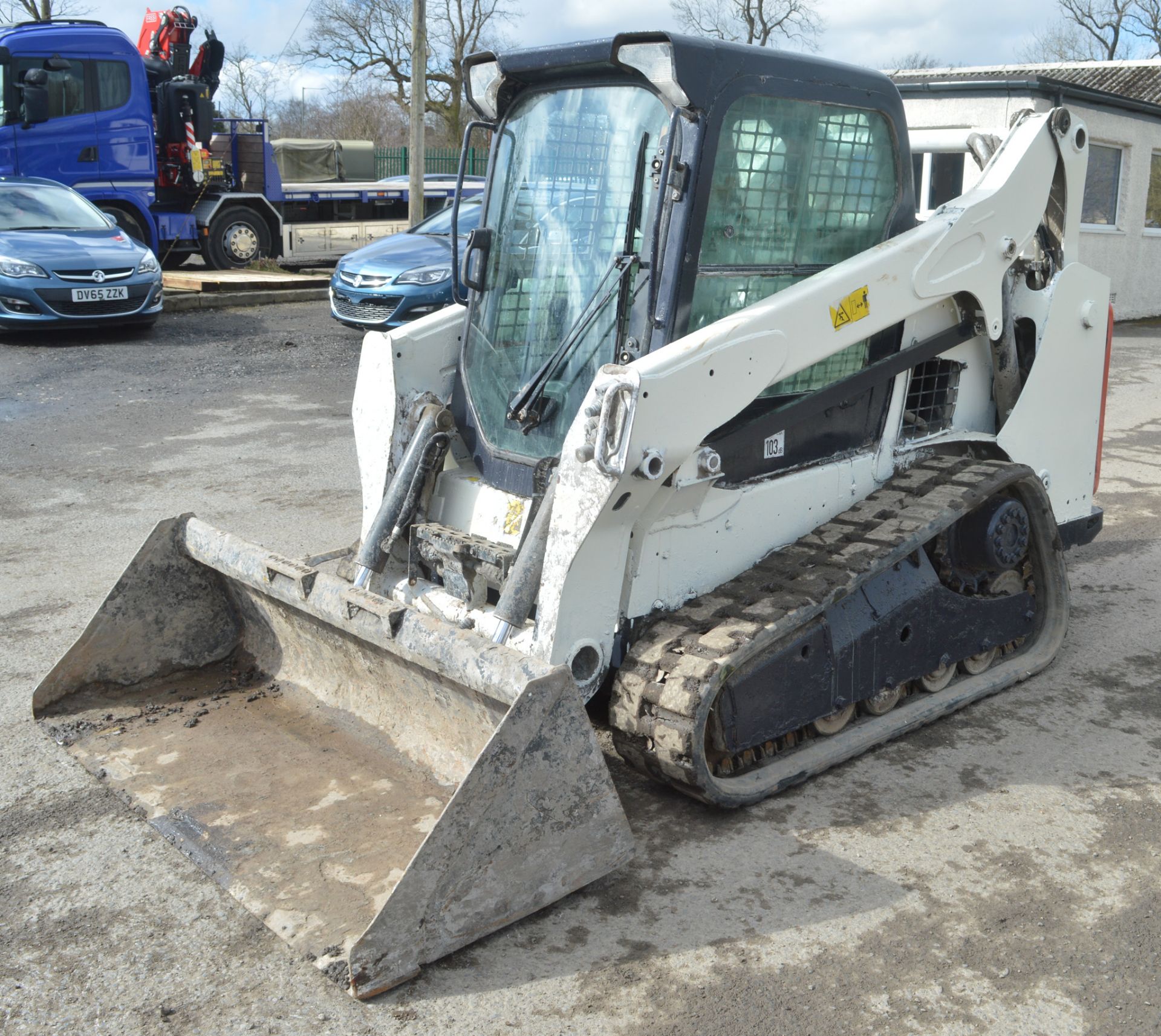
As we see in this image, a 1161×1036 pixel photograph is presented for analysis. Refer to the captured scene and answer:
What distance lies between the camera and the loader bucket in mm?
3195

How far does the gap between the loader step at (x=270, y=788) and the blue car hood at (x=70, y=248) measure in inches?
375

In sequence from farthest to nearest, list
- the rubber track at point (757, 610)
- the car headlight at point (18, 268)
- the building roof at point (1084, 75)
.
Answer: the building roof at point (1084, 75)
the car headlight at point (18, 268)
the rubber track at point (757, 610)

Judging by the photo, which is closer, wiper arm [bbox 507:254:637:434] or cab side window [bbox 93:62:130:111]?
wiper arm [bbox 507:254:637:434]

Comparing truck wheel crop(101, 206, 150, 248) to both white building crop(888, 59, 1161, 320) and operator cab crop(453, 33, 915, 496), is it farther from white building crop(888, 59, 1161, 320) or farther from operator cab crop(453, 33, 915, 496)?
operator cab crop(453, 33, 915, 496)

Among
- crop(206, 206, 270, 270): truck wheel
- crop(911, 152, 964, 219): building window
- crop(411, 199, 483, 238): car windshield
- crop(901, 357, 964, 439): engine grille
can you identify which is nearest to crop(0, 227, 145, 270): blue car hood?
crop(411, 199, 483, 238): car windshield

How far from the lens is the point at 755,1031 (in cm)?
296

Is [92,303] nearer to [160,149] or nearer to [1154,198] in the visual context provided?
[160,149]

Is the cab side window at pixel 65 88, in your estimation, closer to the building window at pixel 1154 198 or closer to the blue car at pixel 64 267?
the blue car at pixel 64 267

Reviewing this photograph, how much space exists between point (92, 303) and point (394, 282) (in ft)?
10.2

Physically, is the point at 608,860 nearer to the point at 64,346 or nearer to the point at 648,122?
the point at 648,122

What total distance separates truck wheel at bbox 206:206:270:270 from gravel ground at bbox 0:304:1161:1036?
13696 mm

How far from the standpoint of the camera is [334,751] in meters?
4.18

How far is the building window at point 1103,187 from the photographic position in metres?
18.3

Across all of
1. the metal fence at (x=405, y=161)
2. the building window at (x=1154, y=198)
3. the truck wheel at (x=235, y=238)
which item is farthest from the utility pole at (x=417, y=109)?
the metal fence at (x=405, y=161)
